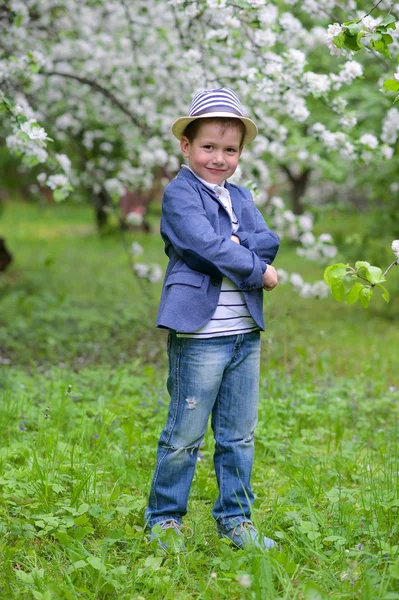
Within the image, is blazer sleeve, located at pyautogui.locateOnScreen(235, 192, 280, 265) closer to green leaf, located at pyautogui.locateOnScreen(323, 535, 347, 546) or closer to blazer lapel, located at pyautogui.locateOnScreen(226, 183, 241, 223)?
blazer lapel, located at pyautogui.locateOnScreen(226, 183, 241, 223)

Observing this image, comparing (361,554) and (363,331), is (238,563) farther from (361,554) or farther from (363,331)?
(363,331)

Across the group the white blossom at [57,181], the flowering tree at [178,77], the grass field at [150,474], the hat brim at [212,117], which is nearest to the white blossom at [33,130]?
the flowering tree at [178,77]

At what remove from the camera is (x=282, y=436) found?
13.6 feet

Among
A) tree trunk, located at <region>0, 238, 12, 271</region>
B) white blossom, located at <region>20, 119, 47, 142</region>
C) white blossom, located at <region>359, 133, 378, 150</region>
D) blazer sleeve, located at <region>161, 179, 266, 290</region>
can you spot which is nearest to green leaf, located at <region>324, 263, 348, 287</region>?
blazer sleeve, located at <region>161, 179, 266, 290</region>

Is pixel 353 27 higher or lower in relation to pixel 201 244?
higher

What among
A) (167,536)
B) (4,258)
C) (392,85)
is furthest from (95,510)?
(4,258)

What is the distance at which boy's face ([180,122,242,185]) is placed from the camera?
2.74 m

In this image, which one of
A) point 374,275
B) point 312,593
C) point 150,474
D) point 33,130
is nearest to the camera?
point 312,593

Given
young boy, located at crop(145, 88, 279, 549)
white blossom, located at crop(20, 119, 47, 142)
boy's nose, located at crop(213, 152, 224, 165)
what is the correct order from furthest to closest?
white blossom, located at crop(20, 119, 47, 142) → boy's nose, located at crop(213, 152, 224, 165) → young boy, located at crop(145, 88, 279, 549)

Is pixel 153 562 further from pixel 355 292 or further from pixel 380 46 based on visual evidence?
pixel 380 46

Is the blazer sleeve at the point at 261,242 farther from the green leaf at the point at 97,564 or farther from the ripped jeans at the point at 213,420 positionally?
the green leaf at the point at 97,564

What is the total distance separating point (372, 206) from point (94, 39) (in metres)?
4.30

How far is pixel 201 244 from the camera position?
102 inches

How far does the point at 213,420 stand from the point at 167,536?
1.61ft
